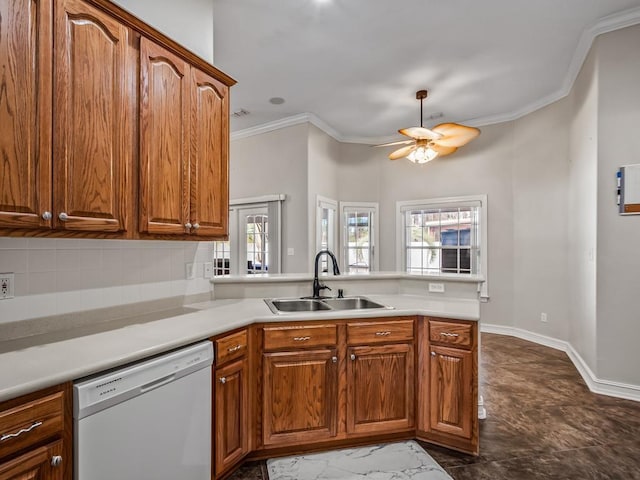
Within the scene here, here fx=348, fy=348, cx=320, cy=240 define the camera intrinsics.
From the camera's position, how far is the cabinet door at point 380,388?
2117 mm

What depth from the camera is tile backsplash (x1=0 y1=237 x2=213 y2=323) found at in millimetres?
1575

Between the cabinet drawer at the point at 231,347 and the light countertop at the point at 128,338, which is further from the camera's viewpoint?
the cabinet drawer at the point at 231,347

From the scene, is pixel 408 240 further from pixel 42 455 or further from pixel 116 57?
pixel 42 455

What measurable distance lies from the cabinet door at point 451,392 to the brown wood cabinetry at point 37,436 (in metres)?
1.83

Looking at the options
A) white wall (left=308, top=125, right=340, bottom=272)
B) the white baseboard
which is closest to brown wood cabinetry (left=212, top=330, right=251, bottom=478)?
white wall (left=308, top=125, right=340, bottom=272)

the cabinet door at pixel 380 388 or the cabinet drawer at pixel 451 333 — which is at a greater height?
the cabinet drawer at pixel 451 333

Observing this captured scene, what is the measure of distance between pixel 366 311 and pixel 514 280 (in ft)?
11.9

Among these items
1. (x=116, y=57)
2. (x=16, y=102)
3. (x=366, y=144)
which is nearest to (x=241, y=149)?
(x=366, y=144)

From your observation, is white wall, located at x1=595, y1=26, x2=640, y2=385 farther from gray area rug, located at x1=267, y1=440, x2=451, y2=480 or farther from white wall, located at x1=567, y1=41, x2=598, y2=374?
gray area rug, located at x1=267, y1=440, x2=451, y2=480

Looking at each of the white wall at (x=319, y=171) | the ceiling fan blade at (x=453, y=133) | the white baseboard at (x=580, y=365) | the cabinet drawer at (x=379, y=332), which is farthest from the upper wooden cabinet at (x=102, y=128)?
the white baseboard at (x=580, y=365)

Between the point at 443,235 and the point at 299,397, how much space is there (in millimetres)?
4084

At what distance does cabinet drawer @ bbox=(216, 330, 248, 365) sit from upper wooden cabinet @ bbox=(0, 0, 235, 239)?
629 mm

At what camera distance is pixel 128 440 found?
4.32ft

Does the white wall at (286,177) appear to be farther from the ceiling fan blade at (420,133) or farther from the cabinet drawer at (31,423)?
the cabinet drawer at (31,423)
